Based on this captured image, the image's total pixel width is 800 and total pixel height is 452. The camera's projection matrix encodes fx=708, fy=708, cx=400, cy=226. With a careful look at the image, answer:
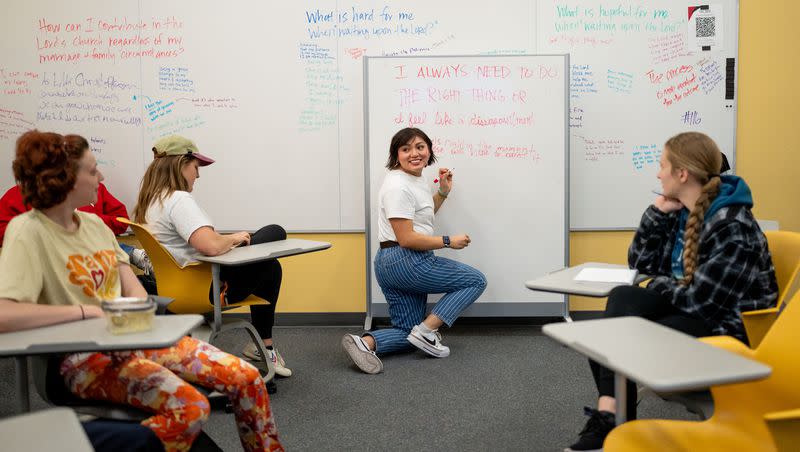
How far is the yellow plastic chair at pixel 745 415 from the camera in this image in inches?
57.9

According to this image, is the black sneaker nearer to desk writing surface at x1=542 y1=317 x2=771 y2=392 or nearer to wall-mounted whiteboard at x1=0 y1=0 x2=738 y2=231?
desk writing surface at x1=542 y1=317 x2=771 y2=392

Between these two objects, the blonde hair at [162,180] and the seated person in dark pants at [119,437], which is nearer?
the seated person in dark pants at [119,437]

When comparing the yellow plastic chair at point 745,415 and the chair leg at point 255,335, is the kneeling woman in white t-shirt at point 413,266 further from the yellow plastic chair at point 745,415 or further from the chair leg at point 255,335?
the yellow plastic chair at point 745,415

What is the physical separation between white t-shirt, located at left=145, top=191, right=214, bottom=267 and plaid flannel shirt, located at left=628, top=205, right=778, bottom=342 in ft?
6.24

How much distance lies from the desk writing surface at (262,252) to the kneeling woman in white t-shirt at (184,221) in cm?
6

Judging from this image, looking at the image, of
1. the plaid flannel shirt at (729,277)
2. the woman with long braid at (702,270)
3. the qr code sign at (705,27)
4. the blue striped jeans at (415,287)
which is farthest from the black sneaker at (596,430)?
the qr code sign at (705,27)

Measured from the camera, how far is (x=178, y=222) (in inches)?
119

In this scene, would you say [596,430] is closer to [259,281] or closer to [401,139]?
[259,281]

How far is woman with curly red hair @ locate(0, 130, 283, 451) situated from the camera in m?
1.74

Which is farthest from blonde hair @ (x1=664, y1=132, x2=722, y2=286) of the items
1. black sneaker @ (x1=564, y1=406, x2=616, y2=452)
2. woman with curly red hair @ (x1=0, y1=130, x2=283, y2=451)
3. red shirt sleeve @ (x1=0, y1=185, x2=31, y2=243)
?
red shirt sleeve @ (x1=0, y1=185, x2=31, y2=243)

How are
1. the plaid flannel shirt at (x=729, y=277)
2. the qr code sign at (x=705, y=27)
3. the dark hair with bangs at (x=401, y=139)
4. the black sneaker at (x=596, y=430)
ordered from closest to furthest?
1. the plaid flannel shirt at (x=729, y=277)
2. the black sneaker at (x=596, y=430)
3. the dark hair with bangs at (x=401, y=139)
4. the qr code sign at (x=705, y=27)

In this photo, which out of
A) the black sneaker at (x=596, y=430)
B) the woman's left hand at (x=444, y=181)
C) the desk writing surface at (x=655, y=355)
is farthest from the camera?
the woman's left hand at (x=444, y=181)

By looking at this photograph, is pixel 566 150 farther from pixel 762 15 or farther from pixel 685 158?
pixel 685 158

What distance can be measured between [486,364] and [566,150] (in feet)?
4.64
